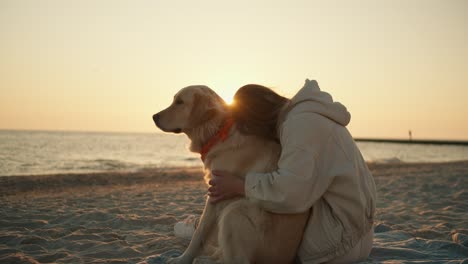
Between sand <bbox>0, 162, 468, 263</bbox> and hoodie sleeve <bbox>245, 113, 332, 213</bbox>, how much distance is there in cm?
103

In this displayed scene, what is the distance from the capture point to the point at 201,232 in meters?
3.10

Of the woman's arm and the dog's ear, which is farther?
the dog's ear

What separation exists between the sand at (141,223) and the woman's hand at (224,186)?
969mm

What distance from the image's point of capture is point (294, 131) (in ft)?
8.11

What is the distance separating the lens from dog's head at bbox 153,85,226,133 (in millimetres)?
3414

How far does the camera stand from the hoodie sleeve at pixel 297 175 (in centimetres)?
240

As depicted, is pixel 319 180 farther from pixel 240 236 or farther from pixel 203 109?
pixel 203 109

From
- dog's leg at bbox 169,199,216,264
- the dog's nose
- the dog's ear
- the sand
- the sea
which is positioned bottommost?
the sea

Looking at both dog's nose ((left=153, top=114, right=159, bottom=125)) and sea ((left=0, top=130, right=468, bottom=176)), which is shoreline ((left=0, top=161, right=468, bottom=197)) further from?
dog's nose ((left=153, top=114, right=159, bottom=125))

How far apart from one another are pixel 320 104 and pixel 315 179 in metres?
0.51

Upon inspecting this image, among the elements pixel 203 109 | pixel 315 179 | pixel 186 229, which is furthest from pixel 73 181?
pixel 315 179

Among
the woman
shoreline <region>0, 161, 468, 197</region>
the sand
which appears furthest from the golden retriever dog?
shoreline <region>0, 161, 468, 197</region>

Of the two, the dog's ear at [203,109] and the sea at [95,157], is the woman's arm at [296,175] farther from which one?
the sea at [95,157]

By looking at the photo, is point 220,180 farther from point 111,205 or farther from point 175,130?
point 111,205
